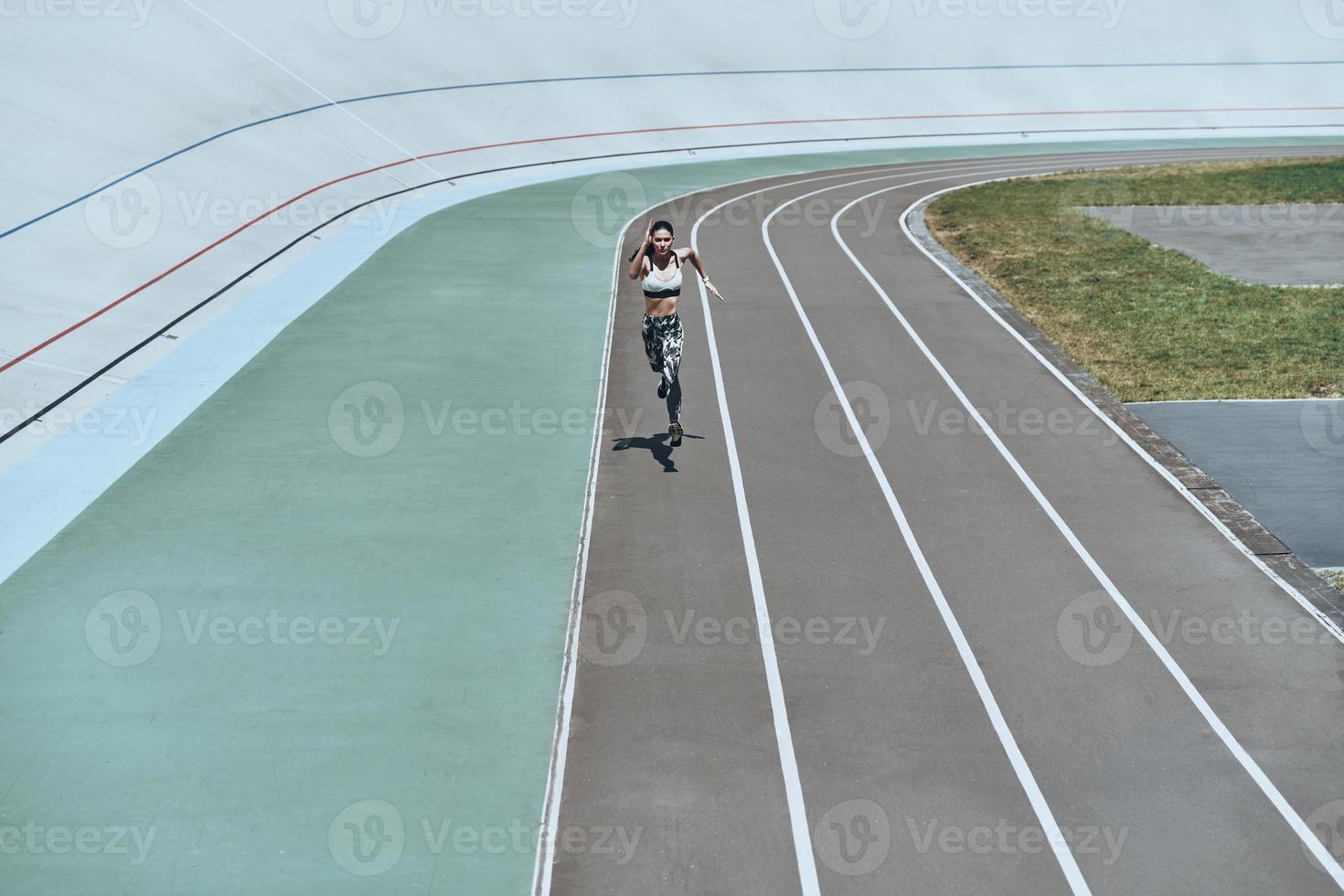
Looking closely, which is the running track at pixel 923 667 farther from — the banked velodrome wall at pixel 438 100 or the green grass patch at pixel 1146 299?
the banked velodrome wall at pixel 438 100

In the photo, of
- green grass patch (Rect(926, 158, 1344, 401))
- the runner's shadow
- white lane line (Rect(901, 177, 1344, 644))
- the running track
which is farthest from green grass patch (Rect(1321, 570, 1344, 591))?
the runner's shadow

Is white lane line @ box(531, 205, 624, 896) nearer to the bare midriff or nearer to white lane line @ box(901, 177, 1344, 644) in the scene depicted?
the bare midriff

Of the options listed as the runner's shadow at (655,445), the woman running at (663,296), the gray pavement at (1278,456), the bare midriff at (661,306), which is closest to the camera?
the gray pavement at (1278,456)

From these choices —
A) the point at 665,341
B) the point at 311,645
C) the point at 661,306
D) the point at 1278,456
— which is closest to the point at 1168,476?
the point at 1278,456

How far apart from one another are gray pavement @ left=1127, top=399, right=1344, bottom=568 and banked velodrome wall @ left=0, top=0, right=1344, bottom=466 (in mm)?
11078

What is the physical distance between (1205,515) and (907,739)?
4.46 meters

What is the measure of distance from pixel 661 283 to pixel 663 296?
16 centimetres

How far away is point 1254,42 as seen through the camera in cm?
4353

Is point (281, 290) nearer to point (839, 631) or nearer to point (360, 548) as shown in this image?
point (360, 548)

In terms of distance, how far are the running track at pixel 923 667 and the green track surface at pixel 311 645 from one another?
1.52ft

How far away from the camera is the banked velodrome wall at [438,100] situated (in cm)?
1619

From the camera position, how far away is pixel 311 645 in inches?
328

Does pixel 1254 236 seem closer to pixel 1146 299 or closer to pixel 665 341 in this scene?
pixel 1146 299

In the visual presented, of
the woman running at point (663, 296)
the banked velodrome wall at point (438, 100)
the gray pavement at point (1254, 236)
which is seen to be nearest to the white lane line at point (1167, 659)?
the woman running at point (663, 296)
